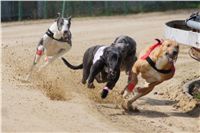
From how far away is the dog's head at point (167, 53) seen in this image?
8.01 meters

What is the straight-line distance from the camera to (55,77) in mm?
10750

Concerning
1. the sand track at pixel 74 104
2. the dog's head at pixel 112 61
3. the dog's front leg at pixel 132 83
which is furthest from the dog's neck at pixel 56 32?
the dog's front leg at pixel 132 83

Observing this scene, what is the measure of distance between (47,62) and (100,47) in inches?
82.3

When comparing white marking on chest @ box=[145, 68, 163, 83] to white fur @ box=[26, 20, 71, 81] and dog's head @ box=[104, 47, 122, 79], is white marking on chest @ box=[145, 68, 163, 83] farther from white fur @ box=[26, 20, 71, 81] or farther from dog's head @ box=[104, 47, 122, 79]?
white fur @ box=[26, 20, 71, 81]

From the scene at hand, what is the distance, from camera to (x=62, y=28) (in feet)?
33.5

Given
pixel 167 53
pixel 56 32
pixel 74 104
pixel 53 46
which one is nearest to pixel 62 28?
pixel 56 32

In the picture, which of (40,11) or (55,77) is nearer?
(55,77)

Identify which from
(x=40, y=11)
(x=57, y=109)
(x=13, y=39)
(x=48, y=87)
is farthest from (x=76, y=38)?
(x=57, y=109)

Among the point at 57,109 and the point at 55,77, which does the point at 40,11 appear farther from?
the point at 57,109

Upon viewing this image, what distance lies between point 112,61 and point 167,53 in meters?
0.80

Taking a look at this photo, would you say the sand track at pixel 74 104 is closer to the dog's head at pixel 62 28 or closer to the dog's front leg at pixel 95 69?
the dog's front leg at pixel 95 69

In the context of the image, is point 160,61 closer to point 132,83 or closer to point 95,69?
point 132,83

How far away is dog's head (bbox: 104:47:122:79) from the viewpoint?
837 centimetres

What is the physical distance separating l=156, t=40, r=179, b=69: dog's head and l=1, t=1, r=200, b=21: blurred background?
1422 cm
